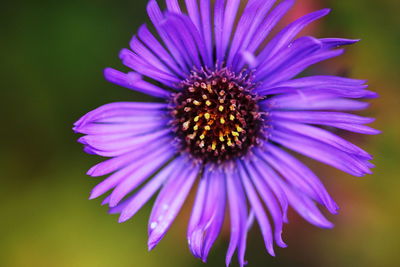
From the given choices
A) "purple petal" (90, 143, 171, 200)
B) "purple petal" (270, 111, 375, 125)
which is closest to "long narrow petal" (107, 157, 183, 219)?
"purple petal" (90, 143, 171, 200)

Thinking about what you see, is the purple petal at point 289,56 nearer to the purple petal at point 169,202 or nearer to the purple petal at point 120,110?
the purple petal at point 120,110

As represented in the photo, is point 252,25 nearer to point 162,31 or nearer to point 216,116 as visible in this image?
point 162,31

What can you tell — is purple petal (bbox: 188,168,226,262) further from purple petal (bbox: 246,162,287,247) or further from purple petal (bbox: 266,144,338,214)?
purple petal (bbox: 266,144,338,214)

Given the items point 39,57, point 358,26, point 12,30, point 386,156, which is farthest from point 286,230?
point 12,30

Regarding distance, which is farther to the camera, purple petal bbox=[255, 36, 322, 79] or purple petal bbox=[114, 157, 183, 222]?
purple petal bbox=[114, 157, 183, 222]

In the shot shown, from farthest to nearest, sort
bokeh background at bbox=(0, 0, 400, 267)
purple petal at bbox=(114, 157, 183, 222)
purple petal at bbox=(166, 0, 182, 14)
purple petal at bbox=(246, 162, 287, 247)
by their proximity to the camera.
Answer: bokeh background at bbox=(0, 0, 400, 267) < purple petal at bbox=(114, 157, 183, 222) < purple petal at bbox=(246, 162, 287, 247) < purple petal at bbox=(166, 0, 182, 14)

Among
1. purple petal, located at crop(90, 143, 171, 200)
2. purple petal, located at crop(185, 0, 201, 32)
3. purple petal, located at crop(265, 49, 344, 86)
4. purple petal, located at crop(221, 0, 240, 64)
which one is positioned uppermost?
purple petal, located at crop(185, 0, 201, 32)

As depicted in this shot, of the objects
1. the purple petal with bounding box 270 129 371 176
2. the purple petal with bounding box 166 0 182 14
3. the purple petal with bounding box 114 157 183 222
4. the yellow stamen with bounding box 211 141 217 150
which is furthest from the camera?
the yellow stamen with bounding box 211 141 217 150

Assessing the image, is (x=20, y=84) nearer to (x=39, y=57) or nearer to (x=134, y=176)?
(x=39, y=57)

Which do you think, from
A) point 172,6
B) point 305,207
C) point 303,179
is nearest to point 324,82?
point 303,179
